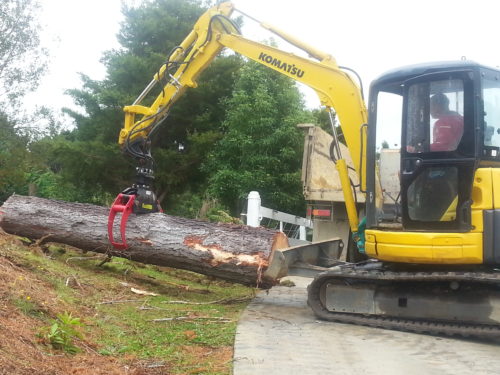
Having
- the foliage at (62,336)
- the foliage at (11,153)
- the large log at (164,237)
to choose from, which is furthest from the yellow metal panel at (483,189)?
the foliage at (11,153)

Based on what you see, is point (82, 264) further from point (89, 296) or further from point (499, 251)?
point (499, 251)

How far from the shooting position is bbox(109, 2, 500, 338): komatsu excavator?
17.4 feet

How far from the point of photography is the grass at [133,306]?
14.5 ft

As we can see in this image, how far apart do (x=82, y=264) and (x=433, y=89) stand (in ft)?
18.2

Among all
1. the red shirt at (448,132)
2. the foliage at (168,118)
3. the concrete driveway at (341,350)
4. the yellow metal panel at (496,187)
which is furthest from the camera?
the foliage at (168,118)

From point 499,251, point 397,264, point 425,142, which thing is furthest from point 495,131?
point 397,264

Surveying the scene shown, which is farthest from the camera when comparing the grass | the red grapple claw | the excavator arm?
the red grapple claw

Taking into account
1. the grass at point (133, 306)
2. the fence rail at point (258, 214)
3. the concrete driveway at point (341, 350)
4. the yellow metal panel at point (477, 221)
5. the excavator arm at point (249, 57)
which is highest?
the excavator arm at point (249, 57)

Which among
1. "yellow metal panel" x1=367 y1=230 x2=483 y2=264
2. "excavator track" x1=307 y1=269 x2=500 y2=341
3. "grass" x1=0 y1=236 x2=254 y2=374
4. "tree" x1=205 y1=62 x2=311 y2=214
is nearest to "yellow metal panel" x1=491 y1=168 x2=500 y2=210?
"yellow metal panel" x1=367 y1=230 x2=483 y2=264

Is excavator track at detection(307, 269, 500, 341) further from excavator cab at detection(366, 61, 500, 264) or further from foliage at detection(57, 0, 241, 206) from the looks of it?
foliage at detection(57, 0, 241, 206)

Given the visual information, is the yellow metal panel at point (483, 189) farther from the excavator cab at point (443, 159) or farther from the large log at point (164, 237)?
the large log at point (164, 237)

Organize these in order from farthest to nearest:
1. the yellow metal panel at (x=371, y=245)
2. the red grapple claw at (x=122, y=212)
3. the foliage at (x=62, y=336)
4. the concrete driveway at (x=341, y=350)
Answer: the red grapple claw at (x=122, y=212)
the yellow metal panel at (x=371, y=245)
the concrete driveway at (x=341, y=350)
the foliage at (x=62, y=336)

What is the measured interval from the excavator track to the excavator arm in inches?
37.5

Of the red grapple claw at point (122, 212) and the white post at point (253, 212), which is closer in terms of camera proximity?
the red grapple claw at point (122, 212)
